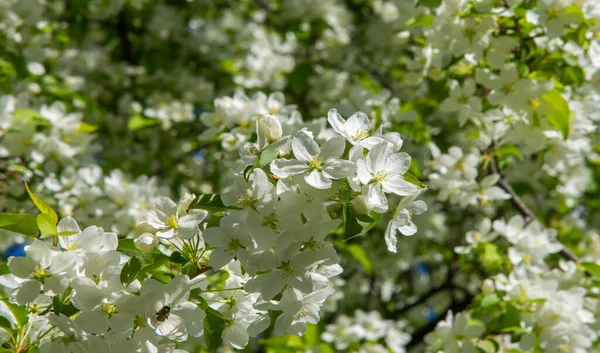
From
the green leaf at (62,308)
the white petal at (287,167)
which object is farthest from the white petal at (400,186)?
the green leaf at (62,308)

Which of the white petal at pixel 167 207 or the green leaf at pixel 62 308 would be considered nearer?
the green leaf at pixel 62 308

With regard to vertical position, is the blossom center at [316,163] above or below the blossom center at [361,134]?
above

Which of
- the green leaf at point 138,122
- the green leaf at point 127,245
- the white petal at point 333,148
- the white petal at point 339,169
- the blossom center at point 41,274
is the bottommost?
the green leaf at point 138,122

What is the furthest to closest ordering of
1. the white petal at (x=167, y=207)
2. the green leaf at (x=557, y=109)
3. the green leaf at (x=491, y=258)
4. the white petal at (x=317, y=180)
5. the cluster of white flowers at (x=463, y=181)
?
the cluster of white flowers at (x=463, y=181) < the green leaf at (x=491, y=258) < the green leaf at (x=557, y=109) < the white petal at (x=167, y=207) < the white petal at (x=317, y=180)

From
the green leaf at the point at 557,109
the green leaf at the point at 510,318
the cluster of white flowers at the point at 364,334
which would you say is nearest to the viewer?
the green leaf at the point at 510,318

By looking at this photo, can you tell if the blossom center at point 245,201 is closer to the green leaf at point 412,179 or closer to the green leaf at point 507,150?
the green leaf at point 412,179

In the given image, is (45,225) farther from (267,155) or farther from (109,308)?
(267,155)

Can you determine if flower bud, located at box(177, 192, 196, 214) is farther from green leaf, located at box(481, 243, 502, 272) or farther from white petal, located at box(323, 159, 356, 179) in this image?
green leaf, located at box(481, 243, 502, 272)
